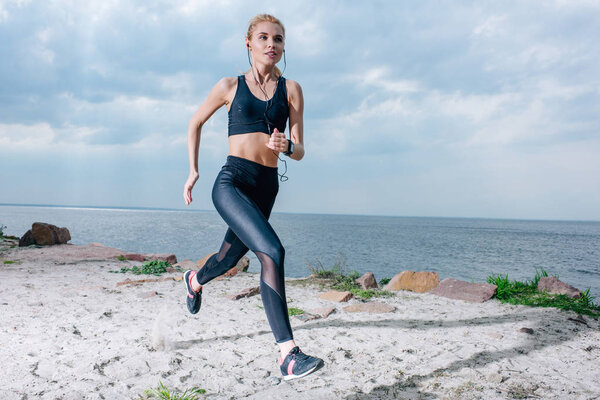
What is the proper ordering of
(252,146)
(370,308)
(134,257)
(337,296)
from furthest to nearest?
(134,257) < (337,296) < (370,308) < (252,146)

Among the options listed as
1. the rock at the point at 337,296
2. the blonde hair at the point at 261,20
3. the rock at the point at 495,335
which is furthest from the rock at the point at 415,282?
the blonde hair at the point at 261,20

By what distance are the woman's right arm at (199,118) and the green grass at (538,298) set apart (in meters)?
5.49

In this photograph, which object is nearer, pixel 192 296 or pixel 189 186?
pixel 189 186

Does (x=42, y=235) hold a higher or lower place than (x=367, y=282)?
higher

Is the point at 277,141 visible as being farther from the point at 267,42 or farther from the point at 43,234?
the point at 43,234

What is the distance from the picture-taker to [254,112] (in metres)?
3.33

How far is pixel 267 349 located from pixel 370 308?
2110 millimetres

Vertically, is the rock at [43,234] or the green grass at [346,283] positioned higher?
the rock at [43,234]

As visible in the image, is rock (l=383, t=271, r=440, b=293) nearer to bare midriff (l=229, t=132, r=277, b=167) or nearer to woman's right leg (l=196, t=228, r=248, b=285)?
woman's right leg (l=196, t=228, r=248, b=285)

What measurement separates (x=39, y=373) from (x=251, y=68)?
3127mm

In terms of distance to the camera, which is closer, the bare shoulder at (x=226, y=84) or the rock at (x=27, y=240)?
the bare shoulder at (x=226, y=84)

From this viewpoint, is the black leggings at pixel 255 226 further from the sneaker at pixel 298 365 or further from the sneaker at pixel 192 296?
the sneaker at pixel 192 296

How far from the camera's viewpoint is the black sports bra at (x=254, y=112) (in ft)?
10.9

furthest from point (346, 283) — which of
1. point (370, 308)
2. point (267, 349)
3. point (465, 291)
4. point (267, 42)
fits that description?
point (267, 42)
